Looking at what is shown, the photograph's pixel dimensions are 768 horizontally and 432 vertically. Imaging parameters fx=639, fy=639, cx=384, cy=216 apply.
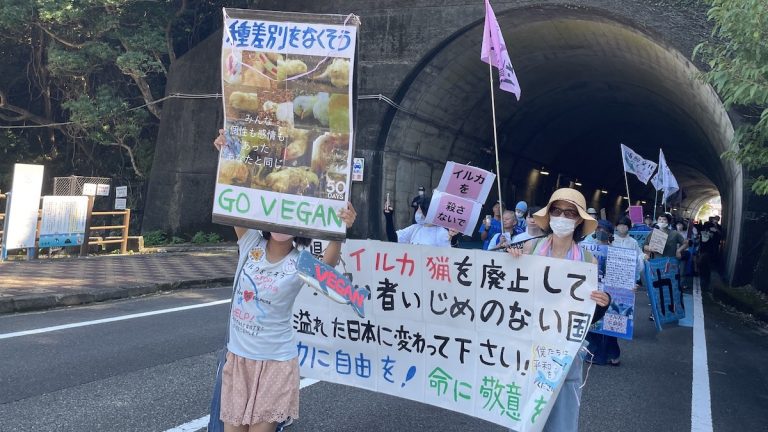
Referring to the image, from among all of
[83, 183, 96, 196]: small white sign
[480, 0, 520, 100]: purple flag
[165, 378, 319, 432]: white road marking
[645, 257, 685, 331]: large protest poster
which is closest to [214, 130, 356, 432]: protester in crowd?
[165, 378, 319, 432]: white road marking

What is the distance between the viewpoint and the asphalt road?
15.6ft

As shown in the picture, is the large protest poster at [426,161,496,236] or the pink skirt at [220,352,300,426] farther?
the large protest poster at [426,161,496,236]

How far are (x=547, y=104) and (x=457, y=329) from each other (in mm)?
20177

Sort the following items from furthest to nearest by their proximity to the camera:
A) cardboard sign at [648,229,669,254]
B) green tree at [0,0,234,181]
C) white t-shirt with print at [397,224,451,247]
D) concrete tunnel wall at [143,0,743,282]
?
green tree at [0,0,234,181] → concrete tunnel wall at [143,0,743,282] → cardboard sign at [648,229,669,254] → white t-shirt with print at [397,224,451,247]

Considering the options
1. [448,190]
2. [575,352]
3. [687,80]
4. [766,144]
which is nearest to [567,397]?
[575,352]

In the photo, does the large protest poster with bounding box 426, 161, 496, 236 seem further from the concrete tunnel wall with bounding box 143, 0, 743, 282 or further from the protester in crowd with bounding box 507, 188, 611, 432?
the concrete tunnel wall with bounding box 143, 0, 743, 282

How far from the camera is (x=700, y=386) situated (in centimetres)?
649

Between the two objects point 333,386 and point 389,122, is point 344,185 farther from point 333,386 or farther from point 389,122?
point 389,122

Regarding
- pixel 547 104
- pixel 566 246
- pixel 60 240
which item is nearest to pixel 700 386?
pixel 566 246

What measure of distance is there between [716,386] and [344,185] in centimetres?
523

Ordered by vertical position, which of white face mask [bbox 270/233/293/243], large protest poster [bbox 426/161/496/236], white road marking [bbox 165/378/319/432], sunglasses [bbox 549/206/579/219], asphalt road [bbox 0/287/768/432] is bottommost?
white road marking [bbox 165/378/319/432]

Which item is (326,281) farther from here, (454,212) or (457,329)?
(454,212)

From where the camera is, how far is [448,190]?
6.98 meters

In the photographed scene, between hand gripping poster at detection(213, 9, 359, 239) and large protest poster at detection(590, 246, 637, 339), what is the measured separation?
4.82m
